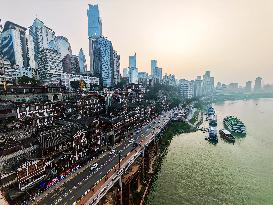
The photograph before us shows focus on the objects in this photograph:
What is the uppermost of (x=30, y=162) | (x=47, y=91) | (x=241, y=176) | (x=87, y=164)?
(x=47, y=91)

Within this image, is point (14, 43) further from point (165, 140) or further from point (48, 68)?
point (165, 140)

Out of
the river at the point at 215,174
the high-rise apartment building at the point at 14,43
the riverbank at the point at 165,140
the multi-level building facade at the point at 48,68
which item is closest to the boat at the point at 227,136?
the river at the point at 215,174

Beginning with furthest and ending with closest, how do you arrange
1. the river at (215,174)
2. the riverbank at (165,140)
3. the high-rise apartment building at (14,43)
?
the high-rise apartment building at (14,43), the riverbank at (165,140), the river at (215,174)

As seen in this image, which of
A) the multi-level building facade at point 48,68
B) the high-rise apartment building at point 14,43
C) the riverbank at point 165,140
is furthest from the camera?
the multi-level building facade at point 48,68

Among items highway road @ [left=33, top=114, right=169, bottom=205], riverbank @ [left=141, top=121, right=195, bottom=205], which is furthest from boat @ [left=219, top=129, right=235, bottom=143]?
highway road @ [left=33, top=114, right=169, bottom=205]

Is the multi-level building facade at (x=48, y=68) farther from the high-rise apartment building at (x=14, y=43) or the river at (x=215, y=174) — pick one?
the river at (x=215, y=174)

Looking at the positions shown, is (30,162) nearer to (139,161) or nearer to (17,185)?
(17,185)

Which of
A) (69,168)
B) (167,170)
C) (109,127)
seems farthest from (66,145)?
(167,170)

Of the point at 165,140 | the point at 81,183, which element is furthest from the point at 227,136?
the point at 81,183
